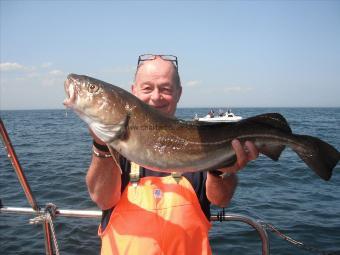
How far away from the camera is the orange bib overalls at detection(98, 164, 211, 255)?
3590mm

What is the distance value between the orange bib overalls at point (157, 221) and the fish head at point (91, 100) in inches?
41.8

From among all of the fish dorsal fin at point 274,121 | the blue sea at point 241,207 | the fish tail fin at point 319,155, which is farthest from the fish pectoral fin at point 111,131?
the blue sea at point 241,207

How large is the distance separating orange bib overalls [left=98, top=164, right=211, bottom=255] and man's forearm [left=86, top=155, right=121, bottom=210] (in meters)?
0.20

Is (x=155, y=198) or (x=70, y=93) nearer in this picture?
(x=70, y=93)

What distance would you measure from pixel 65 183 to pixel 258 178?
8.70 metres

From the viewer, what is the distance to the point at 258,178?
53.8 ft

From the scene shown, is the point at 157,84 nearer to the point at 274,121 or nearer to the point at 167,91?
the point at 167,91

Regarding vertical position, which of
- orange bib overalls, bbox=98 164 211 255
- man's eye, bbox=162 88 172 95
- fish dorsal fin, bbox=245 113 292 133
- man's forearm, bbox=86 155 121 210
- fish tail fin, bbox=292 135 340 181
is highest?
man's eye, bbox=162 88 172 95

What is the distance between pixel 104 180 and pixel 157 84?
4.12 feet

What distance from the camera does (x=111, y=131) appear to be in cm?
306

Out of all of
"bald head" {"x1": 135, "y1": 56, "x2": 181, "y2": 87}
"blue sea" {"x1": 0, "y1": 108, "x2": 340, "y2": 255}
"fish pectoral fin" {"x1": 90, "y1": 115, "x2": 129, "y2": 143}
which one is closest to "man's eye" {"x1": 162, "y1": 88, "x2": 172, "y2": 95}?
"bald head" {"x1": 135, "y1": 56, "x2": 181, "y2": 87}

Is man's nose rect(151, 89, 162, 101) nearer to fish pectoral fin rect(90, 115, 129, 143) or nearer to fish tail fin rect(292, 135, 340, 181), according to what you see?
fish pectoral fin rect(90, 115, 129, 143)

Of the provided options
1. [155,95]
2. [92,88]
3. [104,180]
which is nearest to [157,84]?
[155,95]

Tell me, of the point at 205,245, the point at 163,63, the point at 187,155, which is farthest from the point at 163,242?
the point at 163,63
